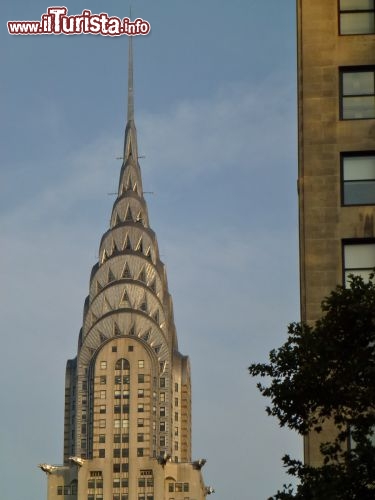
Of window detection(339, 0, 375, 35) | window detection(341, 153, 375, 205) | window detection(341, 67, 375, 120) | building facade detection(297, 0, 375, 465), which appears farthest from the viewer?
window detection(339, 0, 375, 35)

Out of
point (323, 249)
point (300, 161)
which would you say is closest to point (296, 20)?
point (300, 161)

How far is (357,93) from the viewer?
49.9 m

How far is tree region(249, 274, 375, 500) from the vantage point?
35656 millimetres

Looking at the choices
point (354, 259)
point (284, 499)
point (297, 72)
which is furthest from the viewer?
point (297, 72)

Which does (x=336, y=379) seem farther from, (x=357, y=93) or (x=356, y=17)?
(x=356, y=17)

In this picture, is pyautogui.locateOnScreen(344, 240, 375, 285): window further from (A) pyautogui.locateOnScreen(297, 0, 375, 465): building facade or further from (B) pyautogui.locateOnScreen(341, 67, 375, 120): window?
(B) pyautogui.locateOnScreen(341, 67, 375, 120): window

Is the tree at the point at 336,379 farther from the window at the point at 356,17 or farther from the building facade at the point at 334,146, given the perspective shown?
the window at the point at 356,17

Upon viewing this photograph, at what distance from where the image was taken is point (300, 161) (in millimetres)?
49500

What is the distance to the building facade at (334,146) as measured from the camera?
1892 inches

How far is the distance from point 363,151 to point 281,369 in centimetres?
1310

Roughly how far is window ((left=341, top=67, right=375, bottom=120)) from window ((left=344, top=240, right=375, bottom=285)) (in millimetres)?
4689

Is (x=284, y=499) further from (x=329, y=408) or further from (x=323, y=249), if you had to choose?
(x=323, y=249)

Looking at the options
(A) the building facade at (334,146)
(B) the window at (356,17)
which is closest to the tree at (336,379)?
(A) the building facade at (334,146)

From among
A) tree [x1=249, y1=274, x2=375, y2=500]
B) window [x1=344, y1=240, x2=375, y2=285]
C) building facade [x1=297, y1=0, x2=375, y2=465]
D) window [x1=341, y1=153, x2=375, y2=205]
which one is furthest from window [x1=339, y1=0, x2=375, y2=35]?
tree [x1=249, y1=274, x2=375, y2=500]
